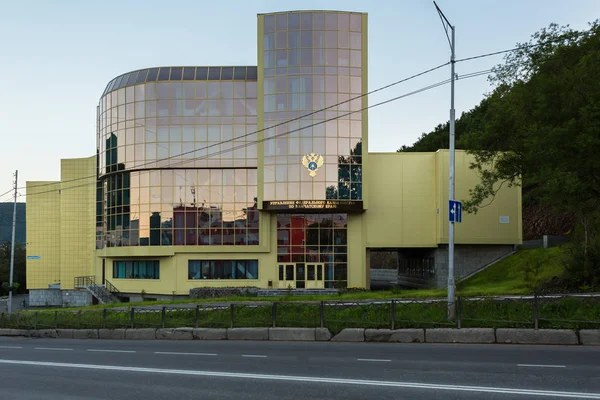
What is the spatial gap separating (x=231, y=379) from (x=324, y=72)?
3678 centimetres

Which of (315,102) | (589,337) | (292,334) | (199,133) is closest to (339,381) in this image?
(589,337)

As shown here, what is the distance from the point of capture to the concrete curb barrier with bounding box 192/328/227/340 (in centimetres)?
2089

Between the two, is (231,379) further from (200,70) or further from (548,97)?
(200,70)

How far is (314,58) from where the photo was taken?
4581 cm

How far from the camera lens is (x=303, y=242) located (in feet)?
153

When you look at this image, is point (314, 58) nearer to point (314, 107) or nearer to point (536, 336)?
point (314, 107)

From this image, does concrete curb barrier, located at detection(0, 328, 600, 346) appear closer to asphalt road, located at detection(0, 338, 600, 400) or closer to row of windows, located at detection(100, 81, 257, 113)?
asphalt road, located at detection(0, 338, 600, 400)

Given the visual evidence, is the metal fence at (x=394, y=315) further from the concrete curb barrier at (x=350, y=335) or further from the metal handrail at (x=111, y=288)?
the metal handrail at (x=111, y=288)

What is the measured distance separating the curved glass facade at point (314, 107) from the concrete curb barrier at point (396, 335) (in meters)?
27.4

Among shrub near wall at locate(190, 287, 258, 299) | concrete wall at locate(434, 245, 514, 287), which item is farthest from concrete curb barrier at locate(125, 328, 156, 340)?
concrete wall at locate(434, 245, 514, 287)

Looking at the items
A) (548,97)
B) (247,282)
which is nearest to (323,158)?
(247,282)

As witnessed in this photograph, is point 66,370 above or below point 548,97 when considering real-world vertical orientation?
below

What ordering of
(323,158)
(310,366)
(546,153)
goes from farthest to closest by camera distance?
1. (323,158)
2. (546,153)
3. (310,366)

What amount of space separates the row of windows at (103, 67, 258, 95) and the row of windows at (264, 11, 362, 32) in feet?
16.3
